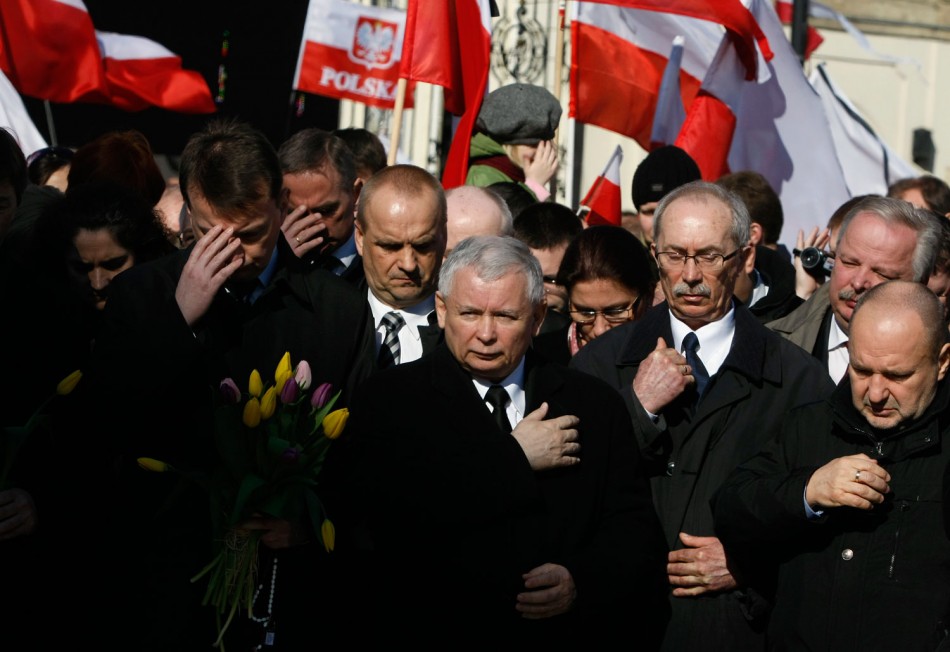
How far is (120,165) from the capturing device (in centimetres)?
659

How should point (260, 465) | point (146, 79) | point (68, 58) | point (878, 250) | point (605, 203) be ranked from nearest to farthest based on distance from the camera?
point (260, 465) < point (878, 250) < point (605, 203) < point (68, 58) < point (146, 79)

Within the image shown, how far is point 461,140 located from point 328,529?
374cm

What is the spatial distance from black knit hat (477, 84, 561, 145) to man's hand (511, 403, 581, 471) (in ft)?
11.4

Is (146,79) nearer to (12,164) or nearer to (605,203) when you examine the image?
(605,203)

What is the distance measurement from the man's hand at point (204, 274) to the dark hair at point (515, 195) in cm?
275

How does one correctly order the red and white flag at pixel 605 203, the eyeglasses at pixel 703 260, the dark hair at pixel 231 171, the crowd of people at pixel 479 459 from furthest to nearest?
1. the red and white flag at pixel 605 203
2. the eyeglasses at pixel 703 260
3. the dark hair at pixel 231 171
4. the crowd of people at pixel 479 459

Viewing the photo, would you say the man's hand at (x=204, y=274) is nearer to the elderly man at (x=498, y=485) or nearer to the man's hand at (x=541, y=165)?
the elderly man at (x=498, y=485)

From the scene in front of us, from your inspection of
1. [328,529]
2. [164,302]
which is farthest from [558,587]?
[164,302]

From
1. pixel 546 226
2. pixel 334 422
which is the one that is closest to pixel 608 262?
pixel 546 226

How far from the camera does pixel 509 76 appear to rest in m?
14.3

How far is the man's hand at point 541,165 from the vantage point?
7.92 meters

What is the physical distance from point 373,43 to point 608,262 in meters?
4.75

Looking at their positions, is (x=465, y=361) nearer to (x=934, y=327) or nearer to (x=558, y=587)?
(x=558, y=587)

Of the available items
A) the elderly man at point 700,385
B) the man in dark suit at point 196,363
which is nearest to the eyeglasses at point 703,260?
the elderly man at point 700,385
